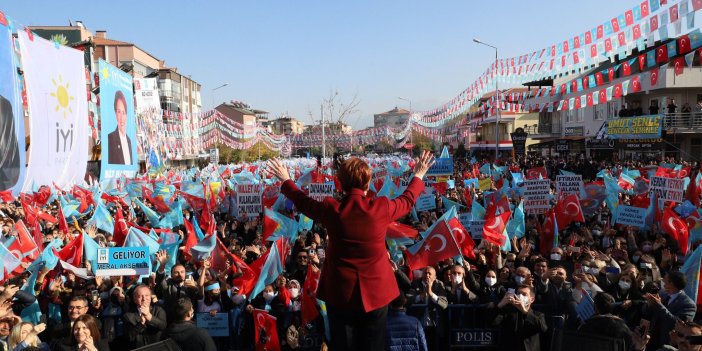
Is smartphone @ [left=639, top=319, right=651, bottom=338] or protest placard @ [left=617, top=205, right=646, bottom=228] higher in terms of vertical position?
protest placard @ [left=617, top=205, right=646, bottom=228]

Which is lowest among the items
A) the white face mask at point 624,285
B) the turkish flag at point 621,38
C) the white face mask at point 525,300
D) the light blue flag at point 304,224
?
the white face mask at point 624,285

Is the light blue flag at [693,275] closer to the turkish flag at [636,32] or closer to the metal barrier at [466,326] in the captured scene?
the metal barrier at [466,326]

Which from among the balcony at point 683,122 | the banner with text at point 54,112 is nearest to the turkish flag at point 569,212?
the banner with text at point 54,112

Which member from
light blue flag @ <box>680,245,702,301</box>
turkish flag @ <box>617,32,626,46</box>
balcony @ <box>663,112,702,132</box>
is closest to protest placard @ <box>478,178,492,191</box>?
turkish flag @ <box>617,32,626,46</box>

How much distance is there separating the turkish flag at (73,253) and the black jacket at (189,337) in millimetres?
4367

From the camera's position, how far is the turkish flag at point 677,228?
32.0 ft

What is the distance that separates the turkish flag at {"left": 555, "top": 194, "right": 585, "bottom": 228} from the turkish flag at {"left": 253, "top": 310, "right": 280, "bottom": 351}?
7.50 metres

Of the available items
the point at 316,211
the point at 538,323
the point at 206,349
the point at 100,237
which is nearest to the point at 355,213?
the point at 316,211

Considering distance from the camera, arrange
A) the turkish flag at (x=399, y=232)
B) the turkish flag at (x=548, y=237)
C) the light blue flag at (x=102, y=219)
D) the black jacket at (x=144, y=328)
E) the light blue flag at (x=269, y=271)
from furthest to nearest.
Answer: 1. the light blue flag at (x=102, y=219)
2. the turkish flag at (x=548, y=237)
3. the turkish flag at (x=399, y=232)
4. the light blue flag at (x=269, y=271)
5. the black jacket at (x=144, y=328)

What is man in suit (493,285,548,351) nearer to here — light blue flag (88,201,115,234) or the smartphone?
the smartphone

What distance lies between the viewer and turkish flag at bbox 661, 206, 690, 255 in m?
9.74

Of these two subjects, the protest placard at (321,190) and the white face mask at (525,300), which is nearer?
the white face mask at (525,300)

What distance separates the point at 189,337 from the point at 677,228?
8.28 m

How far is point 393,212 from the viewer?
3.12 m
